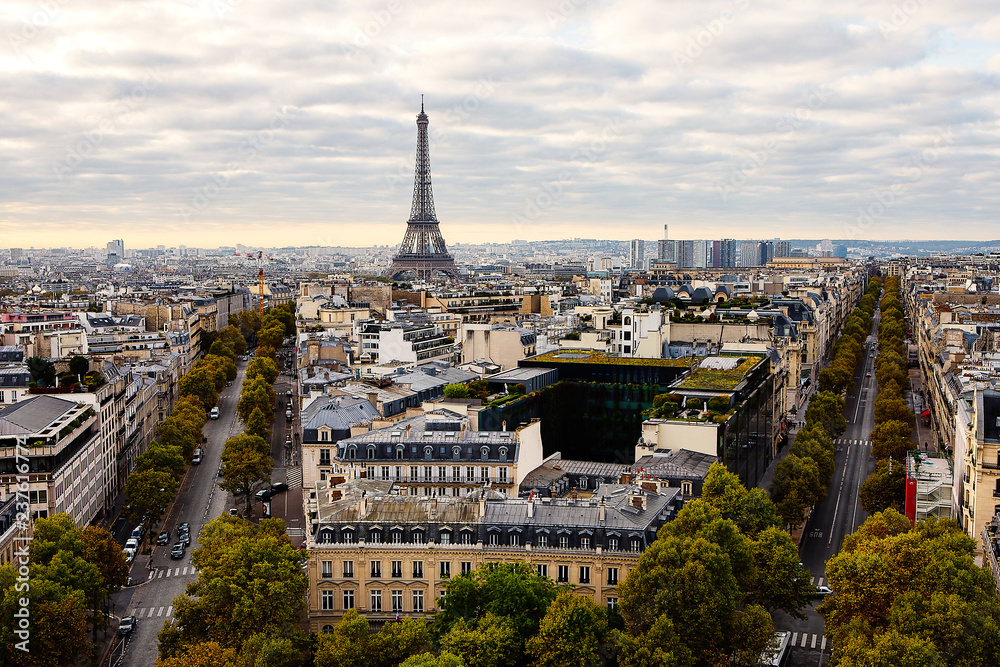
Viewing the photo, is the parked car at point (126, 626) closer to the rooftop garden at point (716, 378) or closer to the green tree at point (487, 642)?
the green tree at point (487, 642)

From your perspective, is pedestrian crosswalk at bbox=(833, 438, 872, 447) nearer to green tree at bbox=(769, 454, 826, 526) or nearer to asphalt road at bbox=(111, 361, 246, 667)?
green tree at bbox=(769, 454, 826, 526)

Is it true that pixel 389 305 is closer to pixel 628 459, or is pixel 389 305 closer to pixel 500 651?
pixel 628 459

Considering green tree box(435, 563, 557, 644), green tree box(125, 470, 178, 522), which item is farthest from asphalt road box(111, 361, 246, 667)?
green tree box(435, 563, 557, 644)

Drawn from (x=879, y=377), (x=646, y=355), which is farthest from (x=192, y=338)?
(x=879, y=377)

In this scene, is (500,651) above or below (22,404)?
below

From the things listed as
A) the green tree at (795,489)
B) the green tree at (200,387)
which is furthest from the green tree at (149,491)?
the green tree at (795,489)

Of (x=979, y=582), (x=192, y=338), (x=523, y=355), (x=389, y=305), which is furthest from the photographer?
(x=389, y=305)

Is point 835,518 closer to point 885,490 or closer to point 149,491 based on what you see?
point 885,490
